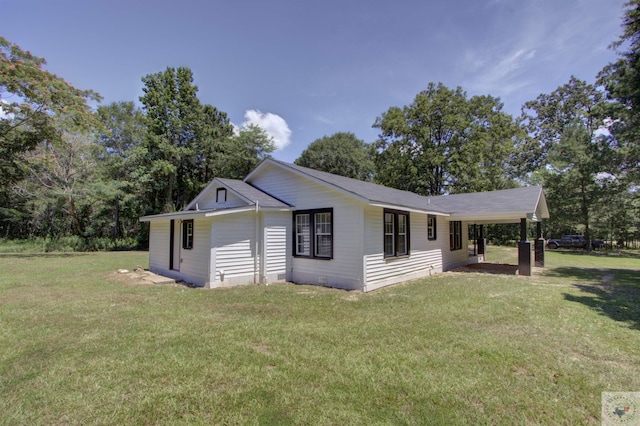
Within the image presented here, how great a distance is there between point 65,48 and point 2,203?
23.7 meters

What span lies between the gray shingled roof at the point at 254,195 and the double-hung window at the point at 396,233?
3555 mm

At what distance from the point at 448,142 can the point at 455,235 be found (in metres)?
15.1

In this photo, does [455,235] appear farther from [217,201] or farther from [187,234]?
[187,234]

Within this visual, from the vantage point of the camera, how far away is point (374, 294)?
26.8 ft

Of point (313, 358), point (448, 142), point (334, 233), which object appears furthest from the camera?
point (448, 142)

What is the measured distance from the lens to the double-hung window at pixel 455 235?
14255 millimetres

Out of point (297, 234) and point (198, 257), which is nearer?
point (198, 257)

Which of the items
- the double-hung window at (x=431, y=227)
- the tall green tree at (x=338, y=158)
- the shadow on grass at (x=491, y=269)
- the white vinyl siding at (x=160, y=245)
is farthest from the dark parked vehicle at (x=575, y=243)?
the white vinyl siding at (x=160, y=245)

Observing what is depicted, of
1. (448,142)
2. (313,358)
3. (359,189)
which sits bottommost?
(313,358)

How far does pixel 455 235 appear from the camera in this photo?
14.7 meters

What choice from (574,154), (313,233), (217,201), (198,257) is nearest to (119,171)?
(217,201)

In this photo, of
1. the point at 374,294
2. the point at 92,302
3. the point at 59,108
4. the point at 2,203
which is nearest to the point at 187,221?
the point at 92,302

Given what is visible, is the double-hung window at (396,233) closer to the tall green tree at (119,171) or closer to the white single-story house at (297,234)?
the white single-story house at (297,234)

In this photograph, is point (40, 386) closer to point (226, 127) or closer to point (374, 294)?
point (374, 294)
